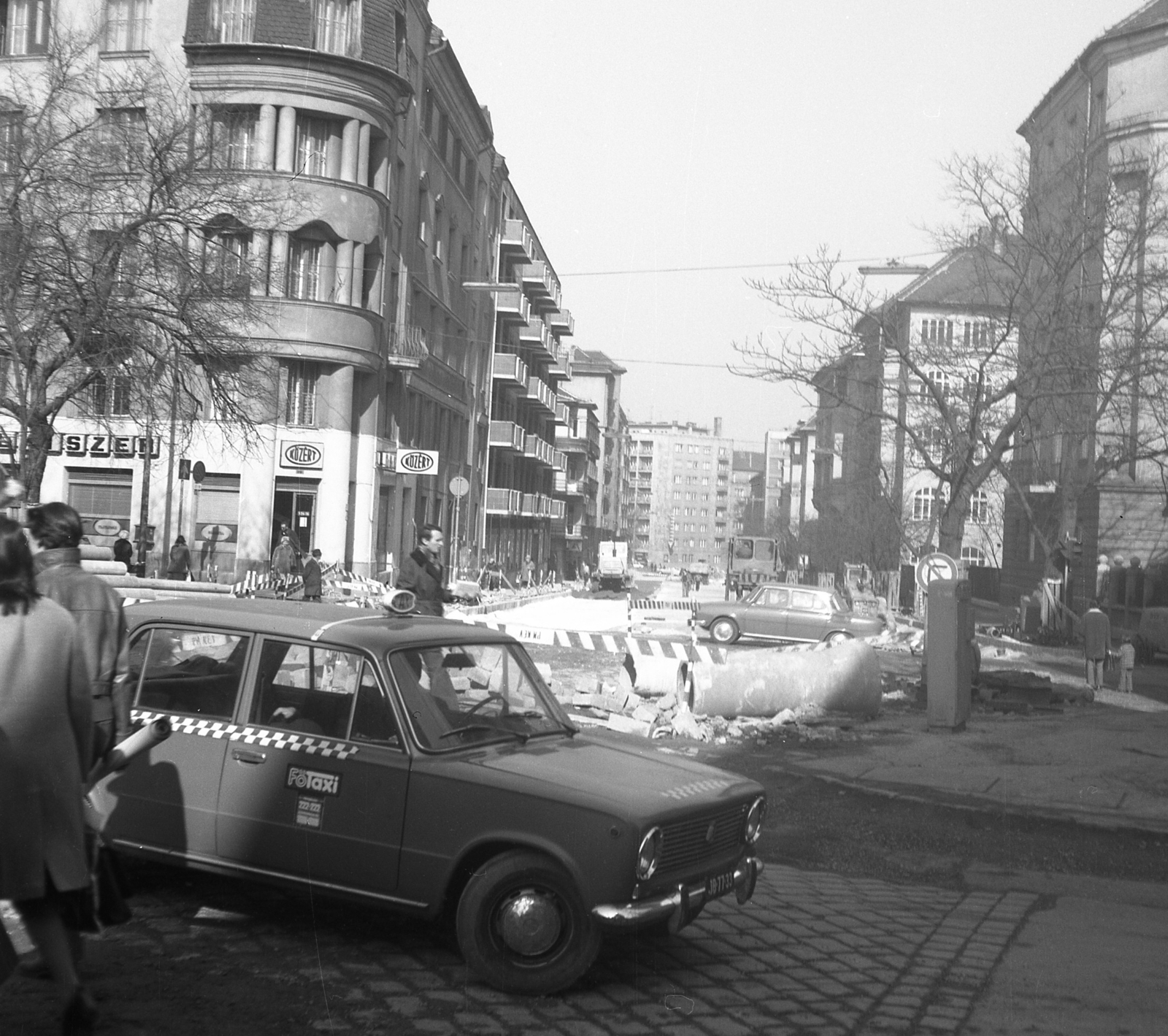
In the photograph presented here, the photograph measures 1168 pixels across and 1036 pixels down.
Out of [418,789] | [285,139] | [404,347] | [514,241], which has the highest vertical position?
[514,241]

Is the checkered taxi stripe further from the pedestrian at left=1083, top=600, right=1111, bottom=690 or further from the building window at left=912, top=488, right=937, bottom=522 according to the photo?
the building window at left=912, top=488, right=937, bottom=522

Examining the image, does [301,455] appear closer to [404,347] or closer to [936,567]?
[404,347]

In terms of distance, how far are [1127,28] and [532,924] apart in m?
44.5

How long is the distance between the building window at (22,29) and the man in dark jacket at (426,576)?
3059cm

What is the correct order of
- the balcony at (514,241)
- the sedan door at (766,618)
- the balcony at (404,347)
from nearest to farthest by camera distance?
1. the sedan door at (766,618)
2. the balcony at (404,347)
3. the balcony at (514,241)

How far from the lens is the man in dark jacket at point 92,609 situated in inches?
216

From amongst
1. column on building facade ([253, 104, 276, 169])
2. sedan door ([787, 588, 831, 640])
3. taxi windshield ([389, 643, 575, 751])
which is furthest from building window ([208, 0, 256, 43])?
taxi windshield ([389, 643, 575, 751])

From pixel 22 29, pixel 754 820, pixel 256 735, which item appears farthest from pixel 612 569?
pixel 256 735

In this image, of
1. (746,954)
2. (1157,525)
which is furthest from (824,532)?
(746,954)

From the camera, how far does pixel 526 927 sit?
5207 mm

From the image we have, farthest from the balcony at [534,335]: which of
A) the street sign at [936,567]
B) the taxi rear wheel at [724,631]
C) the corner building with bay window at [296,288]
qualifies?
the street sign at [936,567]

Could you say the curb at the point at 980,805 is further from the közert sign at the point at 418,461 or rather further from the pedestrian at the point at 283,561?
the közert sign at the point at 418,461

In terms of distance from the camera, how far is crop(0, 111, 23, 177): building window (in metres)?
18.6

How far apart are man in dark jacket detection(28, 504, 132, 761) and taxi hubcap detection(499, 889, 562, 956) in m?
1.74
